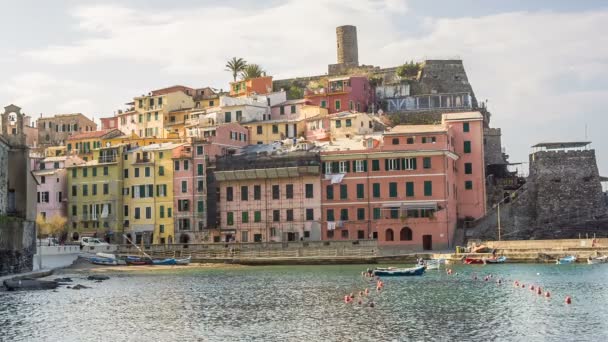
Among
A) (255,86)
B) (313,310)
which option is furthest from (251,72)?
(313,310)

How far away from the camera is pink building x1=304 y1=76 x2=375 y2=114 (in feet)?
341

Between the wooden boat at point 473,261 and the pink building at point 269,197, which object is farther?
the pink building at point 269,197

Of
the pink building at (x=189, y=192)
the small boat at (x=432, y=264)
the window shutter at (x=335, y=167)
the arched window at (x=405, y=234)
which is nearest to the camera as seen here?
the small boat at (x=432, y=264)

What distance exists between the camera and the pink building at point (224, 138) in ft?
297

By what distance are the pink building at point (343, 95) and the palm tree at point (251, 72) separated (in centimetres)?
1668

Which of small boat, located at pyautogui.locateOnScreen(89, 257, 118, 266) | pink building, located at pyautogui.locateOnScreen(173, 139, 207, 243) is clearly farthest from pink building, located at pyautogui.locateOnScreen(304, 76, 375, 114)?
small boat, located at pyautogui.locateOnScreen(89, 257, 118, 266)

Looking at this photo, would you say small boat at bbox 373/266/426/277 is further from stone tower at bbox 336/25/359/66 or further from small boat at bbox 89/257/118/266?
stone tower at bbox 336/25/359/66

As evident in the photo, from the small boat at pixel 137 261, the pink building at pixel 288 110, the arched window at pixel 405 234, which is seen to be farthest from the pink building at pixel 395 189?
the pink building at pixel 288 110

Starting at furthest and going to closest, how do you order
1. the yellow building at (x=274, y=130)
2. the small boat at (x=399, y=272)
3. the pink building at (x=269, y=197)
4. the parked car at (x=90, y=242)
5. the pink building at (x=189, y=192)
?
the yellow building at (x=274, y=130) → the pink building at (x=189, y=192) → the pink building at (x=269, y=197) → the parked car at (x=90, y=242) → the small boat at (x=399, y=272)

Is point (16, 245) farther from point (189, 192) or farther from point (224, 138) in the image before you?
point (224, 138)

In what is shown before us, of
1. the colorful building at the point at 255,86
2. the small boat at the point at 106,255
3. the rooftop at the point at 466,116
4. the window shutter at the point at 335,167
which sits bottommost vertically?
the small boat at the point at 106,255

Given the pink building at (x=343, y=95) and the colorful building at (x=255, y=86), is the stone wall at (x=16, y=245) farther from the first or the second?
the colorful building at (x=255, y=86)

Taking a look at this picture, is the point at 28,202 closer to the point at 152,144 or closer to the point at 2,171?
the point at 2,171

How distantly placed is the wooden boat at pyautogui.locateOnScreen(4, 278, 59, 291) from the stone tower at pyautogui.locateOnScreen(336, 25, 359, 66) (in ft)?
260
